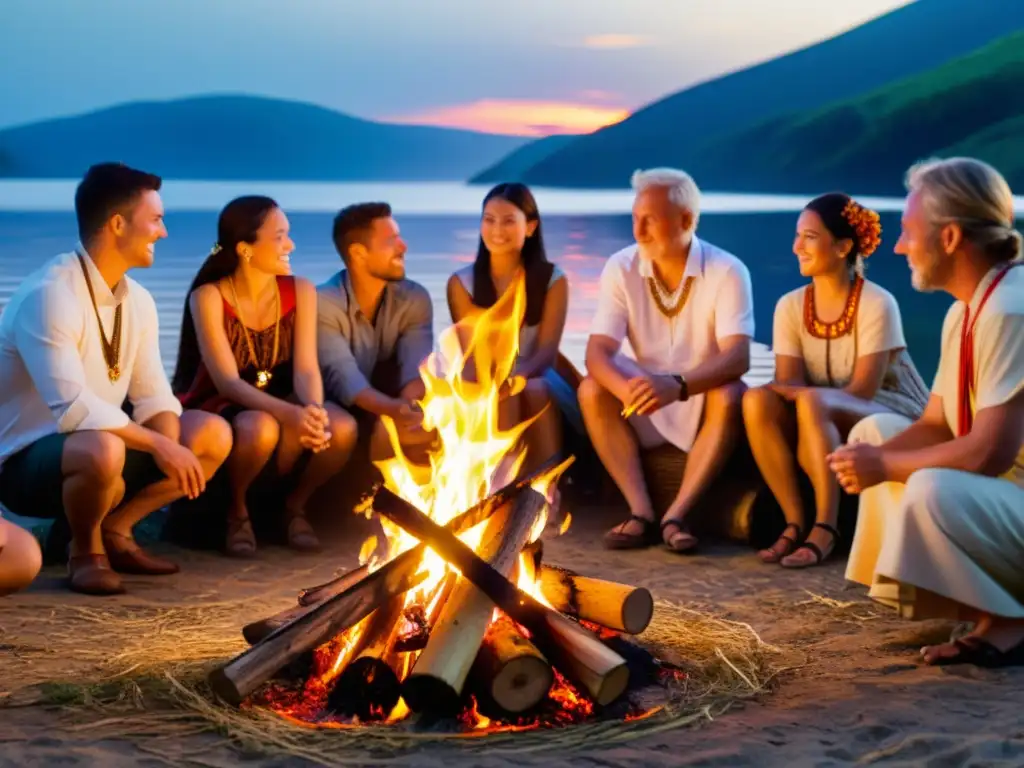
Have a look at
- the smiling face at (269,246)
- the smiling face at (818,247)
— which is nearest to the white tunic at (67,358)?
the smiling face at (269,246)

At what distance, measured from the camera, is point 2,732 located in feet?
11.2

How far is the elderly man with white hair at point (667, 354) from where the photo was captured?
6074 millimetres

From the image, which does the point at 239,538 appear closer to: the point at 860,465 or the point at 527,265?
the point at 527,265

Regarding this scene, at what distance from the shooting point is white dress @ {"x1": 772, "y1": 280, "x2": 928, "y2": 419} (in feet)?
19.3

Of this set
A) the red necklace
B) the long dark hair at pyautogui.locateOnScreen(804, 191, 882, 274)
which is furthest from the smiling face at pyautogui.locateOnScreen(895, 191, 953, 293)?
the long dark hair at pyautogui.locateOnScreen(804, 191, 882, 274)

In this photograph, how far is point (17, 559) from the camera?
459cm

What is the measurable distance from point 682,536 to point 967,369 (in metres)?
2.03

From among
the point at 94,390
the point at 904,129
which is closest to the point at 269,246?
the point at 94,390

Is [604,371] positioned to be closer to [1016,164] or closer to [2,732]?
[2,732]

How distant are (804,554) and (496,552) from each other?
2.18m

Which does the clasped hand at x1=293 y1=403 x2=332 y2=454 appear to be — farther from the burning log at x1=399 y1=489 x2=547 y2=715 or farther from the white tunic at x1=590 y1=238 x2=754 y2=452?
the burning log at x1=399 y1=489 x2=547 y2=715

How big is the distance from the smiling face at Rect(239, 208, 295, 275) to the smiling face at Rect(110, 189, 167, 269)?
2.18 ft

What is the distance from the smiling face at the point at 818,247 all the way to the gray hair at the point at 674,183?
22.1 inches

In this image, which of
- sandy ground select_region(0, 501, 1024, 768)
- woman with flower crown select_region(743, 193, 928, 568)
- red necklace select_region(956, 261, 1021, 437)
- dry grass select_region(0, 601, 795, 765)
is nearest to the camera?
sandy ground select_region(0, 501, 1024, 768)
